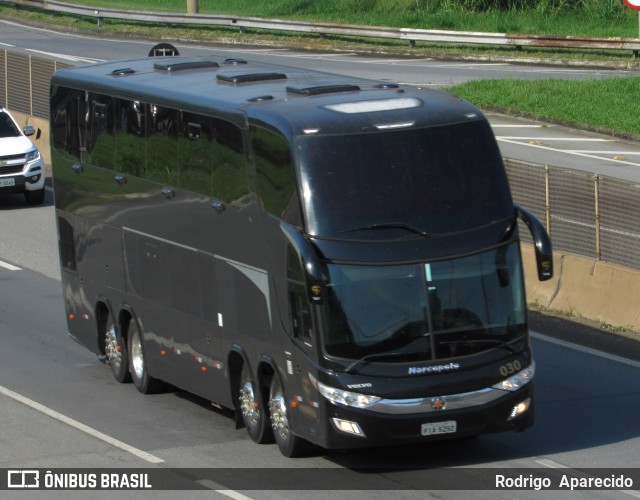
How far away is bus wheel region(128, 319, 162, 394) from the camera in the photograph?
16.1 m

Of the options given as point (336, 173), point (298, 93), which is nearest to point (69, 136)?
point (298, 93)

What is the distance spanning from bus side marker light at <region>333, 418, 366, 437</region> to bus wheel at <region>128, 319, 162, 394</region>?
14.4 feet

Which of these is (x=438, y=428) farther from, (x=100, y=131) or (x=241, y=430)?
(x=100, y=131)

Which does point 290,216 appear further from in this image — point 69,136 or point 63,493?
point 69,136

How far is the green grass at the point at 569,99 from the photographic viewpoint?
3334cm

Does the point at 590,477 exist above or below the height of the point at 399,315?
below

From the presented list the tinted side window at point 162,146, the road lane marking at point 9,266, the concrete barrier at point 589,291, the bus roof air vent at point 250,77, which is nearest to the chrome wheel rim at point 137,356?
the tinted side window at point 162,146

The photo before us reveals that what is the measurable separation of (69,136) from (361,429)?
6.98 m

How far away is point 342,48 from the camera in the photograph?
4731 centimetres

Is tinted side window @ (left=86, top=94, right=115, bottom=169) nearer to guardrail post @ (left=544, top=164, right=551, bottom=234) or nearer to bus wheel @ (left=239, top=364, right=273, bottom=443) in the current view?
bus wheel @ (left=239, top=364, right=273, bottom=443)

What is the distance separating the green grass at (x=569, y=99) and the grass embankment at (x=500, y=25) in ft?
0.08

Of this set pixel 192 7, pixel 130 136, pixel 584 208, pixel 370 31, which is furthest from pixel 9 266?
pixel 192 7

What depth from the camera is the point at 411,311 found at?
1222 centimetres

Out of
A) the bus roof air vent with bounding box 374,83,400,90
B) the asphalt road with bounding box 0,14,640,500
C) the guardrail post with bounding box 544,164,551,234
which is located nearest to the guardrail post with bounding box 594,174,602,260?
the guardrail post with bounding box 544,164,551,234
